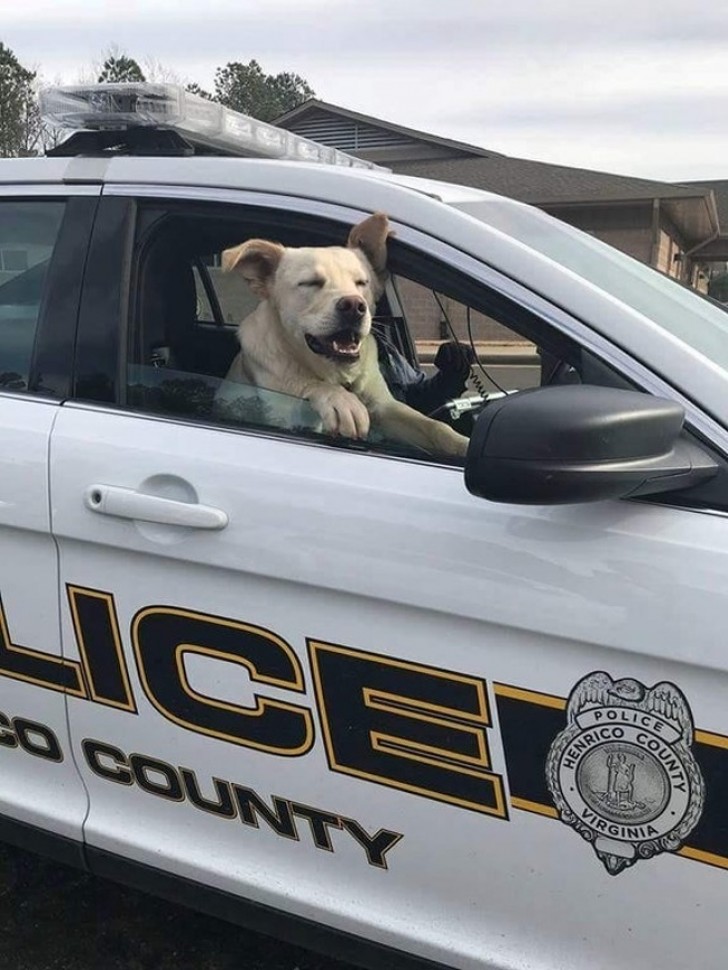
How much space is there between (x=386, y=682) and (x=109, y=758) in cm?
64

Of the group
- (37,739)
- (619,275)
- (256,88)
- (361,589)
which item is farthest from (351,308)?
(256,88)

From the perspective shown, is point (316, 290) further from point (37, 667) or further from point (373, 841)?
point (373, 841)

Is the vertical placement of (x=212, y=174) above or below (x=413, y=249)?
above

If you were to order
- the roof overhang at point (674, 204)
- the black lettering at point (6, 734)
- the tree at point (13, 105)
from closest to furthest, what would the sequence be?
the black lettering at point (6, 734) → the tree at point (13, 105) → the roof overhang at point (674, 204)

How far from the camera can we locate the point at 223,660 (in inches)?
64.7

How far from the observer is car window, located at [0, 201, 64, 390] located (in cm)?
195

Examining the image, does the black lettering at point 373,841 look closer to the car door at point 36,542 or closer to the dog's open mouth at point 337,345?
the car door at point 36,542

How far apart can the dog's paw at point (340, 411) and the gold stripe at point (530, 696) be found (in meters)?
0.53

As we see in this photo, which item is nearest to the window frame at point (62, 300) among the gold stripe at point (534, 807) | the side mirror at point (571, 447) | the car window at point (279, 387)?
the car window at point (279, 387)

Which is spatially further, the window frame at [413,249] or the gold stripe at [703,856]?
the window frame at [413,249]

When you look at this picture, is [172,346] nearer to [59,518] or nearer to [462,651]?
[59,518]

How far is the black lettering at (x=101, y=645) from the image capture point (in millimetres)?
1726

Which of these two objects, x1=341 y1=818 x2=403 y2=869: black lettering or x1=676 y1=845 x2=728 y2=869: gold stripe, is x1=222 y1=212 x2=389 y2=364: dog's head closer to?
x1=341 y1=818 x2=403 y2=869: black lettering

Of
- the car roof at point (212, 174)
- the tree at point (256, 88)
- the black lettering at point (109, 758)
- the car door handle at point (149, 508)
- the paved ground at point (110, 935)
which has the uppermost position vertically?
the tree at point (256, 88)
